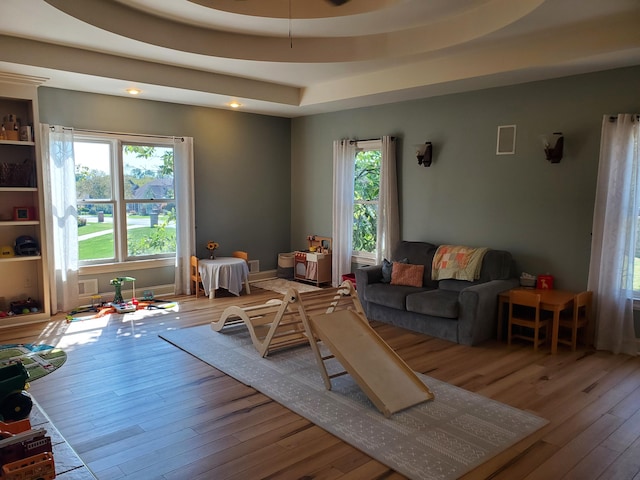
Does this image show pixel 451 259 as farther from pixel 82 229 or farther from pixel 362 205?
pixel 82 229

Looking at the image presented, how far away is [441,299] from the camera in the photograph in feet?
15.4

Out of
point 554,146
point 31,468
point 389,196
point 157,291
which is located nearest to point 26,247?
point 157,291

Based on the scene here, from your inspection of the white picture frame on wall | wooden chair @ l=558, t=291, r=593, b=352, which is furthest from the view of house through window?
wooden chair @ l=558, t=291, r=593, b=352

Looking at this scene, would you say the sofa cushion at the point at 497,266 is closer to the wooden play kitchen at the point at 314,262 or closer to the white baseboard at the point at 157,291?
the wooden play kitchen at the point at 314,262

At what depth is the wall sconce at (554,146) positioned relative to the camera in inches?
182

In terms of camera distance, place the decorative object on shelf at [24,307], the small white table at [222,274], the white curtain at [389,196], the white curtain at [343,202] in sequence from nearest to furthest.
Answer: the decorative object on shelf at [24,307] < the white curtain at [389,196] < the small white table at [222,274] < the white curtain at [343,202]

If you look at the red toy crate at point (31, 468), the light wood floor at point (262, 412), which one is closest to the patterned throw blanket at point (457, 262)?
the light wood floor at point (262, 412)

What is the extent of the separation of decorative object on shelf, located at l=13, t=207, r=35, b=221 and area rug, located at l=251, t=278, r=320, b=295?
313cm

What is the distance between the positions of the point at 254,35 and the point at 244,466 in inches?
153

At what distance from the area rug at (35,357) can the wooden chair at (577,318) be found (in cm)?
452

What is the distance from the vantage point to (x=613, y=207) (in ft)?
14.0

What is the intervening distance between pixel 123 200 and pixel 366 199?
10.6 feet

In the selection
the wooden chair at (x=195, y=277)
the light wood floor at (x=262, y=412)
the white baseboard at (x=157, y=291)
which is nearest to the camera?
the light wood floor at (x=262, y=412)

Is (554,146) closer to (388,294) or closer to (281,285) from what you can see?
(388,294)
